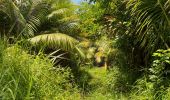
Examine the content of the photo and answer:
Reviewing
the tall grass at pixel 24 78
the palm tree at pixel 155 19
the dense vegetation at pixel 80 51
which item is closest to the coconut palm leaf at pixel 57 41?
the dense vegetation at pixel 80 51

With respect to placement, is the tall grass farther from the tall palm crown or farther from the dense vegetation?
the tall palm crown

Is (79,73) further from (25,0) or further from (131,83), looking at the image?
(131,83)

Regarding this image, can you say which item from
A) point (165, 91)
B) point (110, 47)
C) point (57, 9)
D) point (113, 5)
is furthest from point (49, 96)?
point (57, 9)

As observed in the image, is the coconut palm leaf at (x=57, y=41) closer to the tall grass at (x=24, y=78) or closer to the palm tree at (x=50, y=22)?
the palm tree at (x=50, y=22)

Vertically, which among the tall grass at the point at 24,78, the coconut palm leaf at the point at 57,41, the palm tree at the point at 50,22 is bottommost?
the tall grass at the point at 24,78

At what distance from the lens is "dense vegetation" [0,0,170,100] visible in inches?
221

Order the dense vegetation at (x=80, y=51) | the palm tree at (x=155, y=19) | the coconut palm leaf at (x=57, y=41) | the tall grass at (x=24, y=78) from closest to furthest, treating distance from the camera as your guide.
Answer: the tall grass at (x=24, y=78) → the dense vegetation at (x=80, y=51) → the palm tree at (x=155, y=19) → the coconut palm leaf at (x=57, y=41)

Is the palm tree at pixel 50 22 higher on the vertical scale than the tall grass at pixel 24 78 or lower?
higher

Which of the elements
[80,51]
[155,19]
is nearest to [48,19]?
[80,51]

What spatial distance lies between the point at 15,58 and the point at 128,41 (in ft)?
20.0

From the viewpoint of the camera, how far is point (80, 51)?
15547 millimetres

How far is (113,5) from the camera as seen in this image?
1187cm

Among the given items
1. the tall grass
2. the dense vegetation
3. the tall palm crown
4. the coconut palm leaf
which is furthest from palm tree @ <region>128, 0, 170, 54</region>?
the tall palm crown

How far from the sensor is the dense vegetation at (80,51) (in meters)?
5.62
